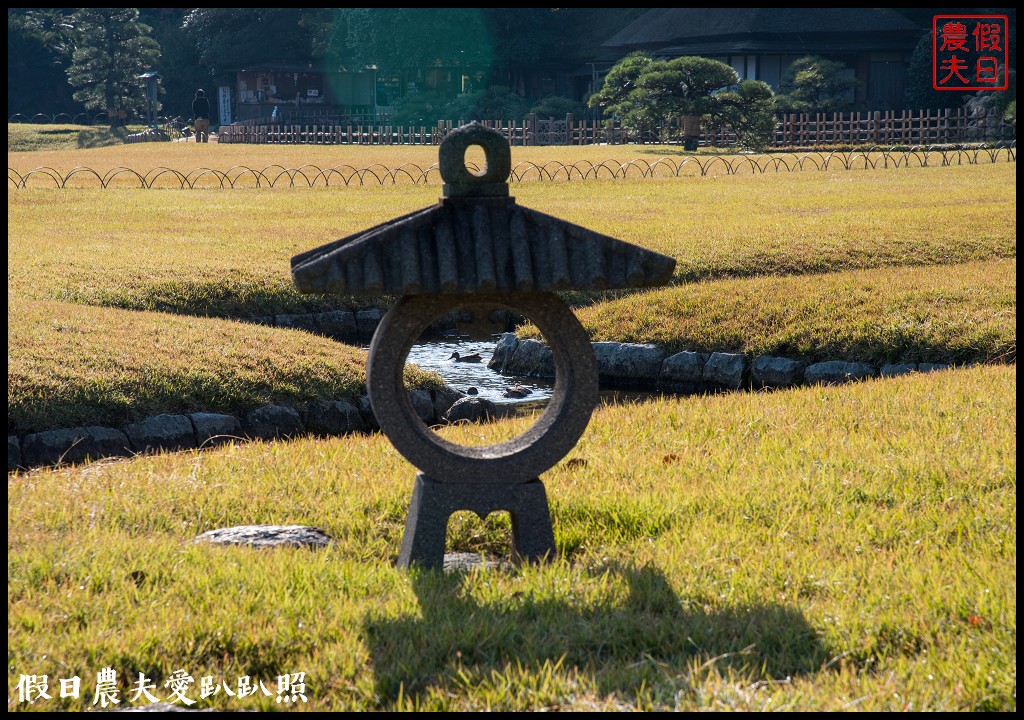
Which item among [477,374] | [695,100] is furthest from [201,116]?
[477,374]

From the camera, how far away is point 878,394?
7.79 metres

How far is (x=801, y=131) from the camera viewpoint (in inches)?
1631

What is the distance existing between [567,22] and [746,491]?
50.4 meters

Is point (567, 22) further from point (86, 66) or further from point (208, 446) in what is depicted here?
point (208, 446)

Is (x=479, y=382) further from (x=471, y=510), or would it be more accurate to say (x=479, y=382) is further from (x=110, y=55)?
(x=110, y=55)

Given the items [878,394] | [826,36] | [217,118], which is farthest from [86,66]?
[878,394]

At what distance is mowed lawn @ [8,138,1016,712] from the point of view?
358cm

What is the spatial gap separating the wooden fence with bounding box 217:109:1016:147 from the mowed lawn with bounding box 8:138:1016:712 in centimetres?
3245

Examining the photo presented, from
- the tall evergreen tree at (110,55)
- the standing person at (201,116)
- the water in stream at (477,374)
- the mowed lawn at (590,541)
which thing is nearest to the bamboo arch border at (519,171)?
the water in stream at (477,374)

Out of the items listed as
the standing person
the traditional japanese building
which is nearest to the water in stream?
the traditional japanese building

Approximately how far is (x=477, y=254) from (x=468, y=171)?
1.27 feet

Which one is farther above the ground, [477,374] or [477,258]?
[477,258]

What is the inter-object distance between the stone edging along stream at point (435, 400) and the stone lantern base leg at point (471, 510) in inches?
128

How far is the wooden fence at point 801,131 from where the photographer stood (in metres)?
41.8
